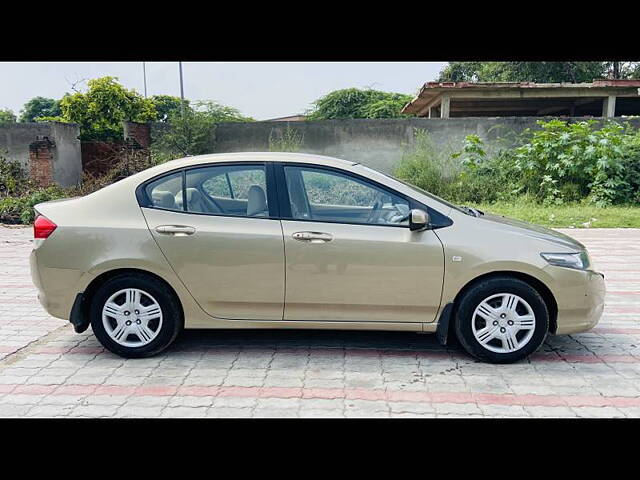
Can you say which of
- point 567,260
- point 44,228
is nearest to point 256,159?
point 44,228

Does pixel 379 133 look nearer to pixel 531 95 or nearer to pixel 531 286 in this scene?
pixel 531 95

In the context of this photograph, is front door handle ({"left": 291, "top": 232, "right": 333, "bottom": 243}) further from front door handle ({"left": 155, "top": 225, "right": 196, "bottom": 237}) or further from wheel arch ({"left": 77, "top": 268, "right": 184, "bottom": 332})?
wheel arch ({"left": 77, "top": 268, "right": 184, "bottom": 332})

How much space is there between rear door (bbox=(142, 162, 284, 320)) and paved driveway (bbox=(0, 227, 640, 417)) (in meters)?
0.51

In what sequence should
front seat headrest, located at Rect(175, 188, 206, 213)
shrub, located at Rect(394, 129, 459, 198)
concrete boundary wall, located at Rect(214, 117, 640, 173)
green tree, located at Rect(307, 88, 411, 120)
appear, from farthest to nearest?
green tree, located at Rect(307, 88, 411, 120) < concrete boundary wall, located at Rect(214, 117, 640, 173) < shrub, located at Rect(394, 129, 459, 198) < front seat headrest, located at Rect(175, 188, 206, 213)

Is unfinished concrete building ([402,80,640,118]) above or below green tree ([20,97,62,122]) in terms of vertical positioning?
below

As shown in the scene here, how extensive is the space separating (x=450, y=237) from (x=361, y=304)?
87cm

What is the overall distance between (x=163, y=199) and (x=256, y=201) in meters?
0.77

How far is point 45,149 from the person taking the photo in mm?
13820

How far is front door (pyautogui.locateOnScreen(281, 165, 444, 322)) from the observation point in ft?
13.7

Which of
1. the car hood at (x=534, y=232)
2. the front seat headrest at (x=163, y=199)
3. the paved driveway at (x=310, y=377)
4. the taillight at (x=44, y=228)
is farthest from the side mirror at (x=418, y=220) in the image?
the taillight at (x=44, y=228)

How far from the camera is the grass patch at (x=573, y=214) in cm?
1145

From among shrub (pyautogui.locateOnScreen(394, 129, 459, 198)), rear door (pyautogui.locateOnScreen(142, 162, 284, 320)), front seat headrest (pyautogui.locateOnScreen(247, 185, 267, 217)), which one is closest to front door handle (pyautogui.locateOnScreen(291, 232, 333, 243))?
rear door (pyautogui.locateOnScreen(142, 162, 284, 320))

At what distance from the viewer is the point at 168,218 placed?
433cm

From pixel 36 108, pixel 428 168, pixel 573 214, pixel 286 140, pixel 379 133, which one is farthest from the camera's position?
pixel 36 108
